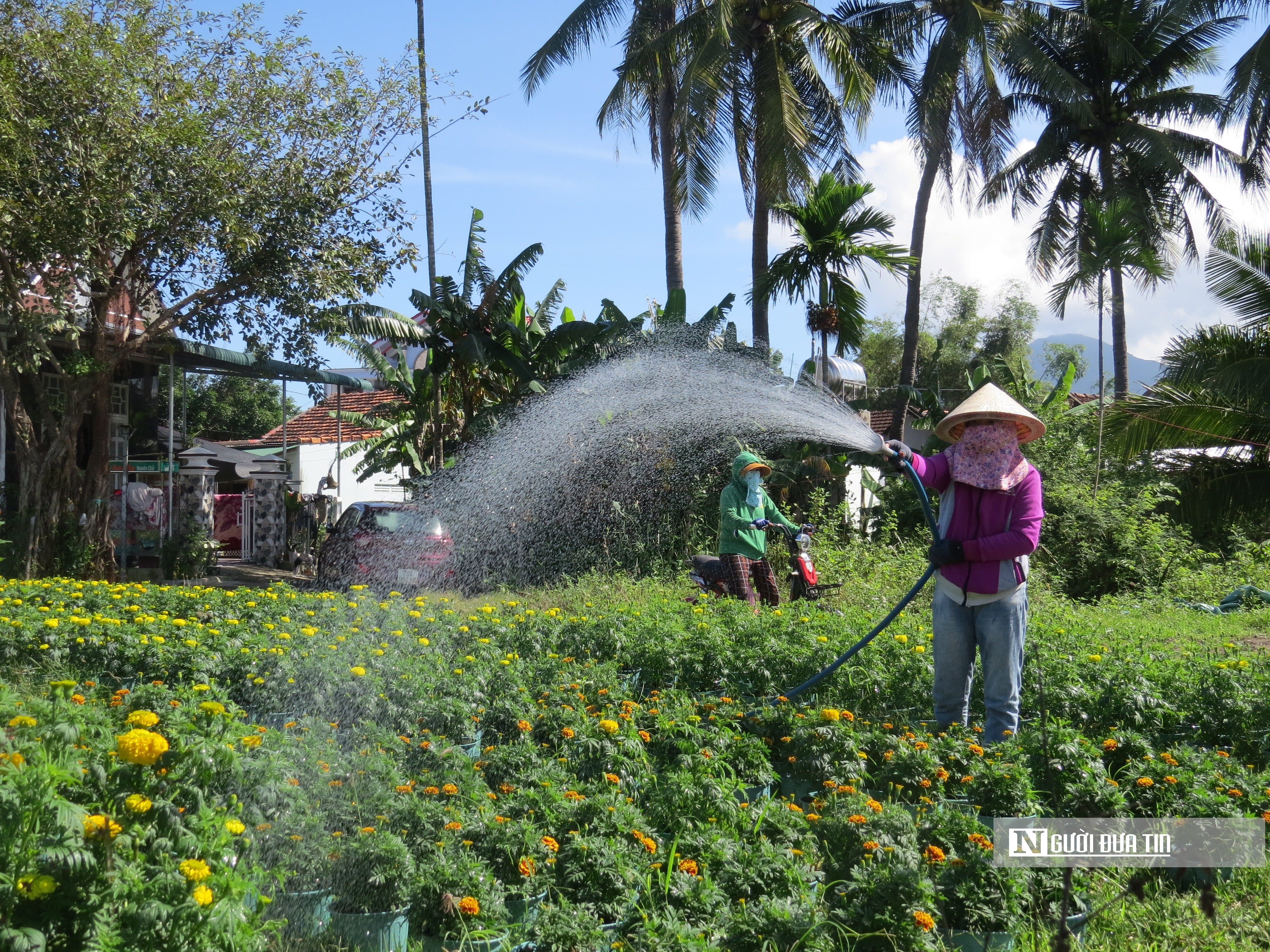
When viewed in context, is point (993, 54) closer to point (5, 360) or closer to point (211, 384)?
point (5, 360)

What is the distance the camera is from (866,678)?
5723 millimetres

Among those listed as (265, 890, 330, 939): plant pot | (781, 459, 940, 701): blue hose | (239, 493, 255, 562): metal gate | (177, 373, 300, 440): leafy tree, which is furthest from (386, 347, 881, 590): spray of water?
(177, 373, 300, 440): leafy tree

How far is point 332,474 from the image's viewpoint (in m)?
26.3

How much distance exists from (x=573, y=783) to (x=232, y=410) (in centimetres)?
3901

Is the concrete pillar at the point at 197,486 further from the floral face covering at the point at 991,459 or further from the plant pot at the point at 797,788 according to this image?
the floral face covering at the point at 991,459

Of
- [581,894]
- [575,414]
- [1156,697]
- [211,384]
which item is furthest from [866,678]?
[211,384]

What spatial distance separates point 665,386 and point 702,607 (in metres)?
6.67

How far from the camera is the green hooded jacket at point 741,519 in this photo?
8828 millimetres

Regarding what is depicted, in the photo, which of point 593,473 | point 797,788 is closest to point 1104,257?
point 593,473

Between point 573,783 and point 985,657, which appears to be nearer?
point 573,783

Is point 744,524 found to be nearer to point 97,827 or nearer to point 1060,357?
point 97,827

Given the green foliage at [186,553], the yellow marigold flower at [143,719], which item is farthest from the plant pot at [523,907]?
the green foliage at [186,553]

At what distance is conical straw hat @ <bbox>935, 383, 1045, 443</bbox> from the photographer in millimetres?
4988

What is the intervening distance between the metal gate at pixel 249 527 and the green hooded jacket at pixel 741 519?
1527 cm
